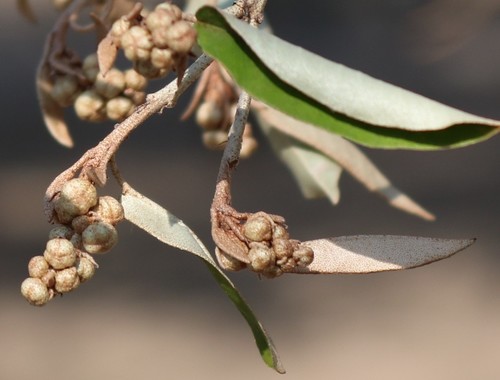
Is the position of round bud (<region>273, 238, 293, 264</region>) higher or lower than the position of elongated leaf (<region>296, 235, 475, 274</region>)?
higher

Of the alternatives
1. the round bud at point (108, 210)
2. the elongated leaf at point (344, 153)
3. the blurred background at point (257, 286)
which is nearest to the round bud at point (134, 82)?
the round bud at point (108, 210)

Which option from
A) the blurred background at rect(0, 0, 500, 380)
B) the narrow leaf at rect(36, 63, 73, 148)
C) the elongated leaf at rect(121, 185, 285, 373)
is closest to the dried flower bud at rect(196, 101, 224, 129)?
the narrow leaf at rect(36, 63, 73, 148)

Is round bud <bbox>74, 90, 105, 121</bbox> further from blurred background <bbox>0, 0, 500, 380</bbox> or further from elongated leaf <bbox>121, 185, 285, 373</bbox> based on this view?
blurred background <bbox>0, 0, 500, 380</bbox>

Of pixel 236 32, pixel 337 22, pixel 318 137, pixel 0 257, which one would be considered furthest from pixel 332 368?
pixel 236 32

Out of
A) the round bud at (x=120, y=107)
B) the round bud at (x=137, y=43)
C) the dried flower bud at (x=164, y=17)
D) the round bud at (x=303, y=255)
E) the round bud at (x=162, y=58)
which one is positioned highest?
the dried flower bud at (x=164, y=17)

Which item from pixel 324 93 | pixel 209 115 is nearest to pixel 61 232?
pixel 324 93

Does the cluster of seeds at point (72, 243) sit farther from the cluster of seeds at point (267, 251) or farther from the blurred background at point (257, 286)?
the blurred background at point (257, 286)
